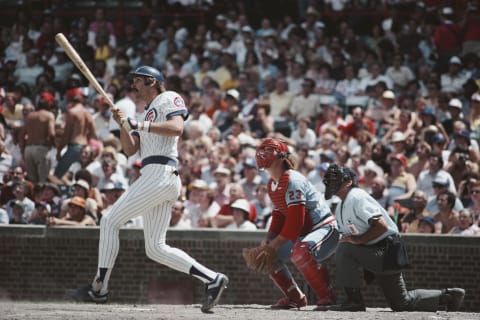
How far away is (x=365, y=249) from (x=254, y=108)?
8380 mm

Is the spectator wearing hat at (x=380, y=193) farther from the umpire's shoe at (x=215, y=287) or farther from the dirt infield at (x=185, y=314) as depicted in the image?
the umpire's shoe at (x=215, y=287)

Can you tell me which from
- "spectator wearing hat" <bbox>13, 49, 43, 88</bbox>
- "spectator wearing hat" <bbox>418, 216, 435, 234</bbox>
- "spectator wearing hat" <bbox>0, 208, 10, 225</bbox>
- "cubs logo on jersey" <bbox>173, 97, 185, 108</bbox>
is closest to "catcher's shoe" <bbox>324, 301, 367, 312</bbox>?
"cubs logo on jersey" <bbox>173, 97, 185, 108</bbox>

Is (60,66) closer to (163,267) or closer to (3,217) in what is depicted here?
(3,217)

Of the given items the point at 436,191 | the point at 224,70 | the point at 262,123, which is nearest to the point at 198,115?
the point at 262,123

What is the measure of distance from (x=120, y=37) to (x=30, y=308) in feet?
41.5

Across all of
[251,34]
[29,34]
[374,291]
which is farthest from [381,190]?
[29,34]

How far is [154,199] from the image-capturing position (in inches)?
336

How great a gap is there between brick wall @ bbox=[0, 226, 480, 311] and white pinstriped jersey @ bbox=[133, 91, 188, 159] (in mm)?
2962

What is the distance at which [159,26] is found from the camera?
21.7 meters

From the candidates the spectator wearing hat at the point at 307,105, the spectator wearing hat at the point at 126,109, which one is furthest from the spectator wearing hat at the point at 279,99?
the spectator wearing hat at the point at 126,109

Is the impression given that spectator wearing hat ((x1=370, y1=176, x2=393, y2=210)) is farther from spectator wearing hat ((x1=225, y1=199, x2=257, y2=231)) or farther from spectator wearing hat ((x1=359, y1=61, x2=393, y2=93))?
spectator wearing hat ((x1=359, y1=61, x2=393, y2=93))

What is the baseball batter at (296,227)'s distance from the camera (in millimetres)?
9039

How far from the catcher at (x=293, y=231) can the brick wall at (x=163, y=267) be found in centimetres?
188

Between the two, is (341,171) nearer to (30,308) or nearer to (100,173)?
(30,308)
